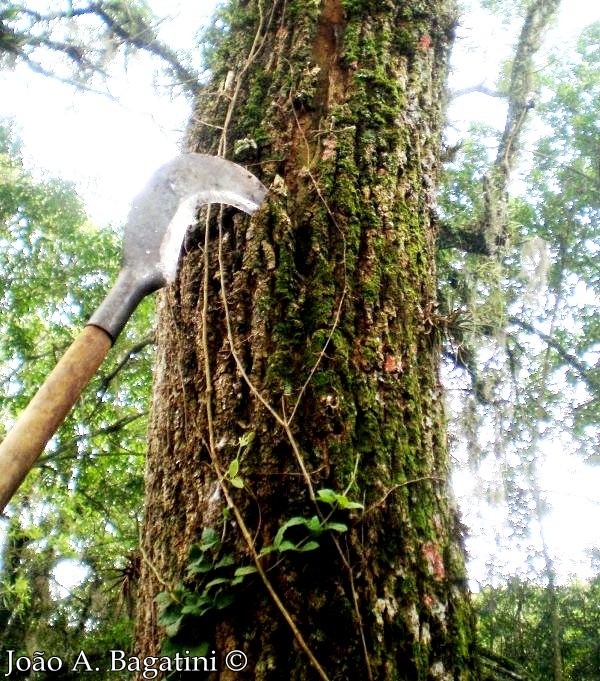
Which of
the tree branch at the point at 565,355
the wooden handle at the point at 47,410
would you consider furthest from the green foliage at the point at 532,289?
the wooden handle at the point at 47,410

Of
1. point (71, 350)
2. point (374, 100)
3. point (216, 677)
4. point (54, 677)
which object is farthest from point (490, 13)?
point (54, 677)

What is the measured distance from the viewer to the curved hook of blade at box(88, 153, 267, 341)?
4.19ft

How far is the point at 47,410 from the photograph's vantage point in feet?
3.42

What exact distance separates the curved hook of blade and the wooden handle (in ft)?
0.19

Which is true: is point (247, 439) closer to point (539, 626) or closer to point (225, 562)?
point (225, 562)

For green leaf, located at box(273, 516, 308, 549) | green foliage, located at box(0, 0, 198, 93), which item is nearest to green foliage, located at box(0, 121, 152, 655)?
green foliage, located at box(0, 0, 198, 93)

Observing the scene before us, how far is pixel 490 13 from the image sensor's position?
14.6 ft

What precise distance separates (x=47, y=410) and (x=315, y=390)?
0.56 meters

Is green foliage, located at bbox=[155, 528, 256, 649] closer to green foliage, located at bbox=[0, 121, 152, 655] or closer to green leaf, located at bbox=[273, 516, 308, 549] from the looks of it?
green leaf, located at bbox=[273, 516, 308, 549]

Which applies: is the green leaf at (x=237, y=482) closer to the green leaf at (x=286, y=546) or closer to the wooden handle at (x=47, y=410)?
the green leaf at (x=286, y=546)

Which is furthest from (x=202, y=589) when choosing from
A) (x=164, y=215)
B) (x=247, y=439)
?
(x=164, y=215)

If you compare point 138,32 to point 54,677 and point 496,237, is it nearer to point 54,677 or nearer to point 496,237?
point 496,237

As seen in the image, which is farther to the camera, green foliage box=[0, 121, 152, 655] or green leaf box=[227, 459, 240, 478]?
green foliage box=[0, 121, 152, 655]

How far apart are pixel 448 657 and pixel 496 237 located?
8.28 feet
